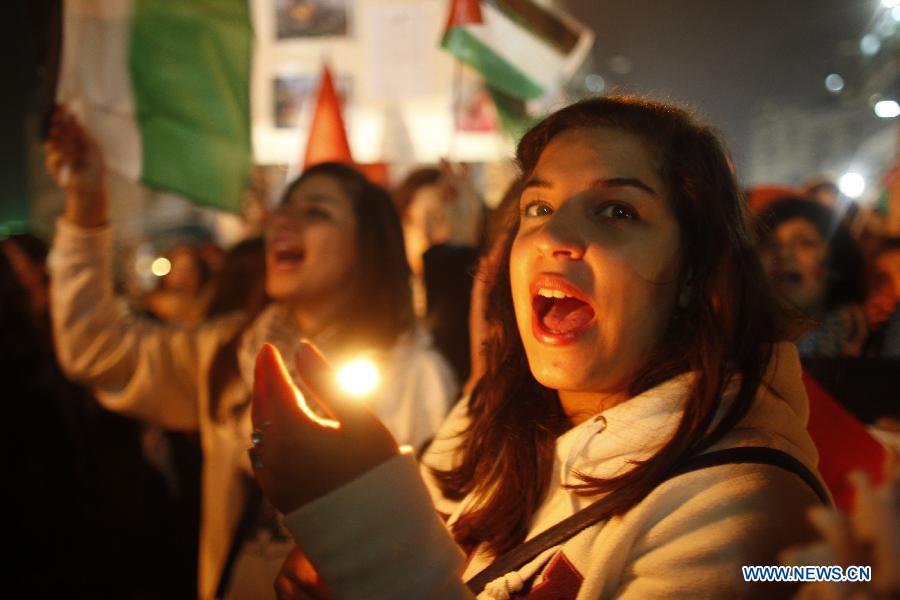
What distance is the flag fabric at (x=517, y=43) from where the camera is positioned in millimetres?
3074

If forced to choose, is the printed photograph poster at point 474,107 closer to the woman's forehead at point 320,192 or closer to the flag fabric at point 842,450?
the woman's forehead at point 320,192

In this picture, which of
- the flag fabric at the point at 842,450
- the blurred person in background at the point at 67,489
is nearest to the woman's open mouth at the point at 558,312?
the flag fabric at the point at 842,450

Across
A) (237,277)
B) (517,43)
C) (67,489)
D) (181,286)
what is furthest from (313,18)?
(67,489)

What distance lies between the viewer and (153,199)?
5871 millimetres

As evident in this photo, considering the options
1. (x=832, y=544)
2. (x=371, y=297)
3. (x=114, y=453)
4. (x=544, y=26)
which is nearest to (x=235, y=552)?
(x=371, y=297)

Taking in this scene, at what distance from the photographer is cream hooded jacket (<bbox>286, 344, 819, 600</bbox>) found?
3.34 ft

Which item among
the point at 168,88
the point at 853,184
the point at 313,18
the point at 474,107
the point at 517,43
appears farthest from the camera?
the point at 474,107

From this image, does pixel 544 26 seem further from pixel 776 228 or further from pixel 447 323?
pixel 447 323

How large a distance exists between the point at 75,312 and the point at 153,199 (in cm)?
375

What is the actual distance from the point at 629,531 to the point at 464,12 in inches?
100

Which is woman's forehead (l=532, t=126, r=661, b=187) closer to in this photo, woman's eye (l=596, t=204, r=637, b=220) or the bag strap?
woman's eye (l=596, t=204, r=637, b=220)

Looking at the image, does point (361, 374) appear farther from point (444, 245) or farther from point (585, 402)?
point (585, 402)

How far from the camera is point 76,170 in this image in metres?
2.44

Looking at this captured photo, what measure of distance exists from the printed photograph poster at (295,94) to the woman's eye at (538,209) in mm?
2438
